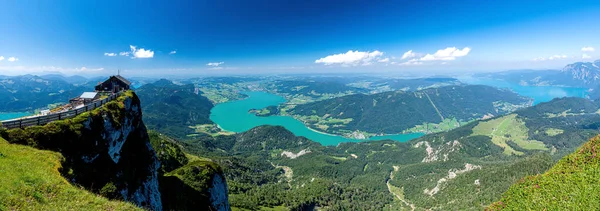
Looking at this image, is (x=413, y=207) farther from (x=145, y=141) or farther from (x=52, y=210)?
(x=52, y=210)

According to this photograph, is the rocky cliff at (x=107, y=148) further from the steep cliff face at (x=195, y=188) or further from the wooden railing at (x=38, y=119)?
the steep cliff face at (x=195, y=188)

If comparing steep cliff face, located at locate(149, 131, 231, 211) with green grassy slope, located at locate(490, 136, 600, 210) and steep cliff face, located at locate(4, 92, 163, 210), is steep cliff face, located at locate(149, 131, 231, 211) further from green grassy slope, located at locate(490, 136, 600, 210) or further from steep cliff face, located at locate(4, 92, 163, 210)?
green grassy slope, located at locate(490, 136, 600, 210)

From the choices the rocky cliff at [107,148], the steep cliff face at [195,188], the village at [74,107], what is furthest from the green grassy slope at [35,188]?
the steep cliff face at [195,188]

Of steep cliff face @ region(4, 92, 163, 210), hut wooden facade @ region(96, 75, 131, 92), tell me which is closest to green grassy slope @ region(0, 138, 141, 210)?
steep cliff face @ region(4, 92, 163, 210)

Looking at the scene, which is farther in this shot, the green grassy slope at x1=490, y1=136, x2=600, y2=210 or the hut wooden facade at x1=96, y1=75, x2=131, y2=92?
the hut wooden facade at x1=96, y1=75, x2=131, y2=92

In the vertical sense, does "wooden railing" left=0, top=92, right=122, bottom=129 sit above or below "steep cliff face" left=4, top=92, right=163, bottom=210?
above

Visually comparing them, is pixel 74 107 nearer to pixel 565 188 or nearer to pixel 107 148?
pixel 107 148
